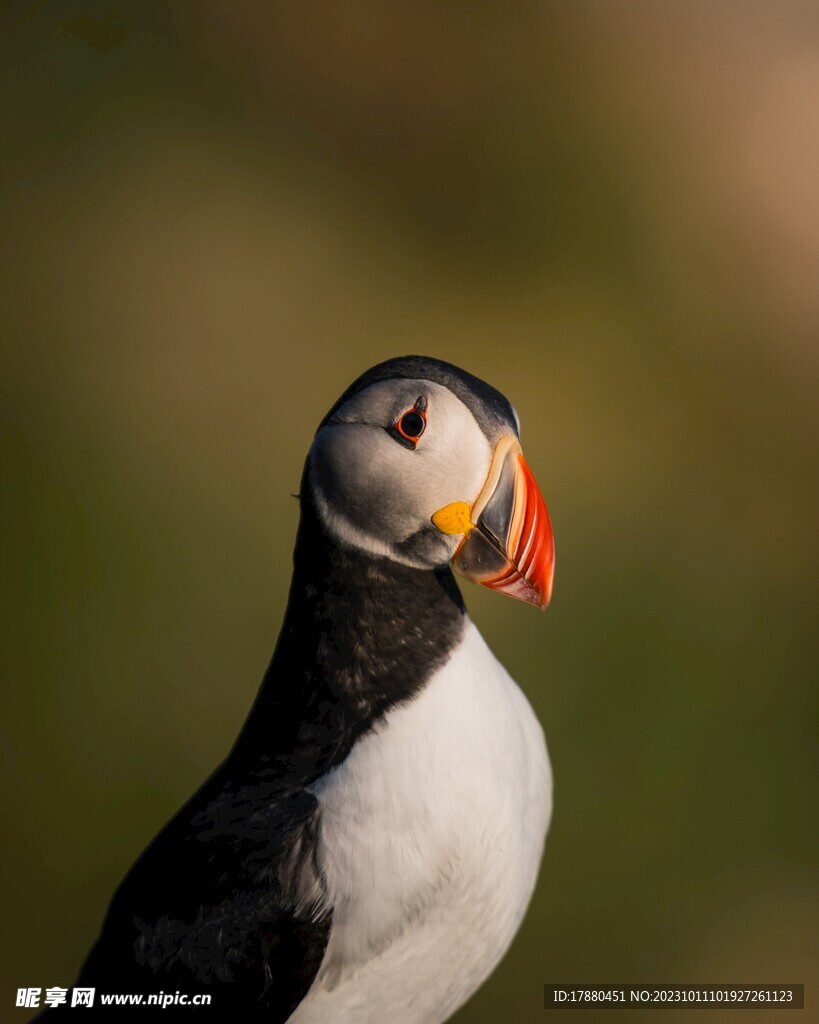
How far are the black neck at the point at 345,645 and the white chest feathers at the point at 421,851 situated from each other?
0.02 meters

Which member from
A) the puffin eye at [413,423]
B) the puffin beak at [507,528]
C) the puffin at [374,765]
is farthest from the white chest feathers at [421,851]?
the puffin eye at [413,423]

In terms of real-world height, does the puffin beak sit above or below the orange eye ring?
below

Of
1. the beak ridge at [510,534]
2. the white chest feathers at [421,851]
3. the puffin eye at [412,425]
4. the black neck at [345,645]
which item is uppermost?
the puffin eye at [412,425]

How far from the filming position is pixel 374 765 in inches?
40.0

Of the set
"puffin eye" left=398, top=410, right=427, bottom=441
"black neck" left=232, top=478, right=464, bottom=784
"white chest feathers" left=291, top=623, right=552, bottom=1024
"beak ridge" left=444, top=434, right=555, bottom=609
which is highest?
"puffin eye" left=398, top=410, right=427, bottom=441

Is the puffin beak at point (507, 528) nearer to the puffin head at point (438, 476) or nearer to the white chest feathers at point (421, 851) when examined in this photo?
the puffin head at point (438, 476)

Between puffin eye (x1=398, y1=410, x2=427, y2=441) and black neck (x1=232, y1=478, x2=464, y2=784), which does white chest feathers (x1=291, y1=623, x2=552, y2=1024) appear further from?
puffin eye (x1=398, y1=410, x2=427, y2=441)

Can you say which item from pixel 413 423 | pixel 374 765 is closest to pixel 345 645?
pixel 374 765

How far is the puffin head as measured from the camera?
99 cm

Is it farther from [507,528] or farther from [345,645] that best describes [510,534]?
[345,645]

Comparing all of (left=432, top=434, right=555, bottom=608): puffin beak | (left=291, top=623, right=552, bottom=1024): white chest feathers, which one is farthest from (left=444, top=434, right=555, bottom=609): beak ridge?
(left=291, top=623, right=552, bottom=1024): white chest feathers

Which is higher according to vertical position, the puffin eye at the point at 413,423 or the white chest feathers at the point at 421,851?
the puffin eye at the point at 413,423

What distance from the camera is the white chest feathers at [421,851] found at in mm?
1010

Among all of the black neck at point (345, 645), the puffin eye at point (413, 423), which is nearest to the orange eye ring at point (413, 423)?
the puffin eye at point (413, 423)
